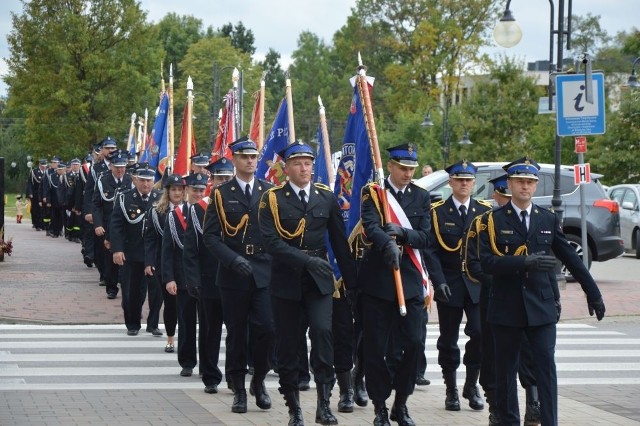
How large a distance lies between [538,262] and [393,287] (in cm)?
127

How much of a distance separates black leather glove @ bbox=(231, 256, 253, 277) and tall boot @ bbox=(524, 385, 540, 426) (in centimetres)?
221

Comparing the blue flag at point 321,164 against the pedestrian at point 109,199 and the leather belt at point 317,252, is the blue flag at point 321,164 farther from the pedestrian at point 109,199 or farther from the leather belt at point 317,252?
the pedestrian at point 109,199

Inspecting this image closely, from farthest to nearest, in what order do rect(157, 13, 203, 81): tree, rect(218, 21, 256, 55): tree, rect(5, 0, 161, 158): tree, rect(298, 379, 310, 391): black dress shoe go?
1. rect(218, 21, 256, 55): tree
2. rect(157, 13, 203, 81): tree
3. rect(5, 0, 161, 158): tree
4. rect(298, 379, 310, 391): black dress shoe

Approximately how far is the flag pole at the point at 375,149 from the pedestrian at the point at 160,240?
287 centimetres

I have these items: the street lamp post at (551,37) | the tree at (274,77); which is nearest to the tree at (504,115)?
the street lamp post at (551,37)

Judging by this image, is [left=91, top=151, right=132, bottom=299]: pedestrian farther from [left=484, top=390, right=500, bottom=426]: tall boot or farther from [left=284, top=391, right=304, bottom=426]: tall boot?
[left=484, top=390, right=500, bottom=426]: tall boot

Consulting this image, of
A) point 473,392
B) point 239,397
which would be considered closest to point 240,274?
point 239,397

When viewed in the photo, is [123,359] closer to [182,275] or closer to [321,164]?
[182,275]

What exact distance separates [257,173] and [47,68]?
43539mm

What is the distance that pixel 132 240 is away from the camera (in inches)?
617

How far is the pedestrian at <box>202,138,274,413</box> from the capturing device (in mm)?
10195

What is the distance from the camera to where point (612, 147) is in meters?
46.9

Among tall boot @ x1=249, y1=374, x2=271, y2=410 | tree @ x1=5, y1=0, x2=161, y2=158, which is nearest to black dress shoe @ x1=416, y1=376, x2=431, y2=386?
tall boot @ x1=249, y1=374, x2=271, y2=410

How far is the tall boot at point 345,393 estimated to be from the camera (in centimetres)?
1025
